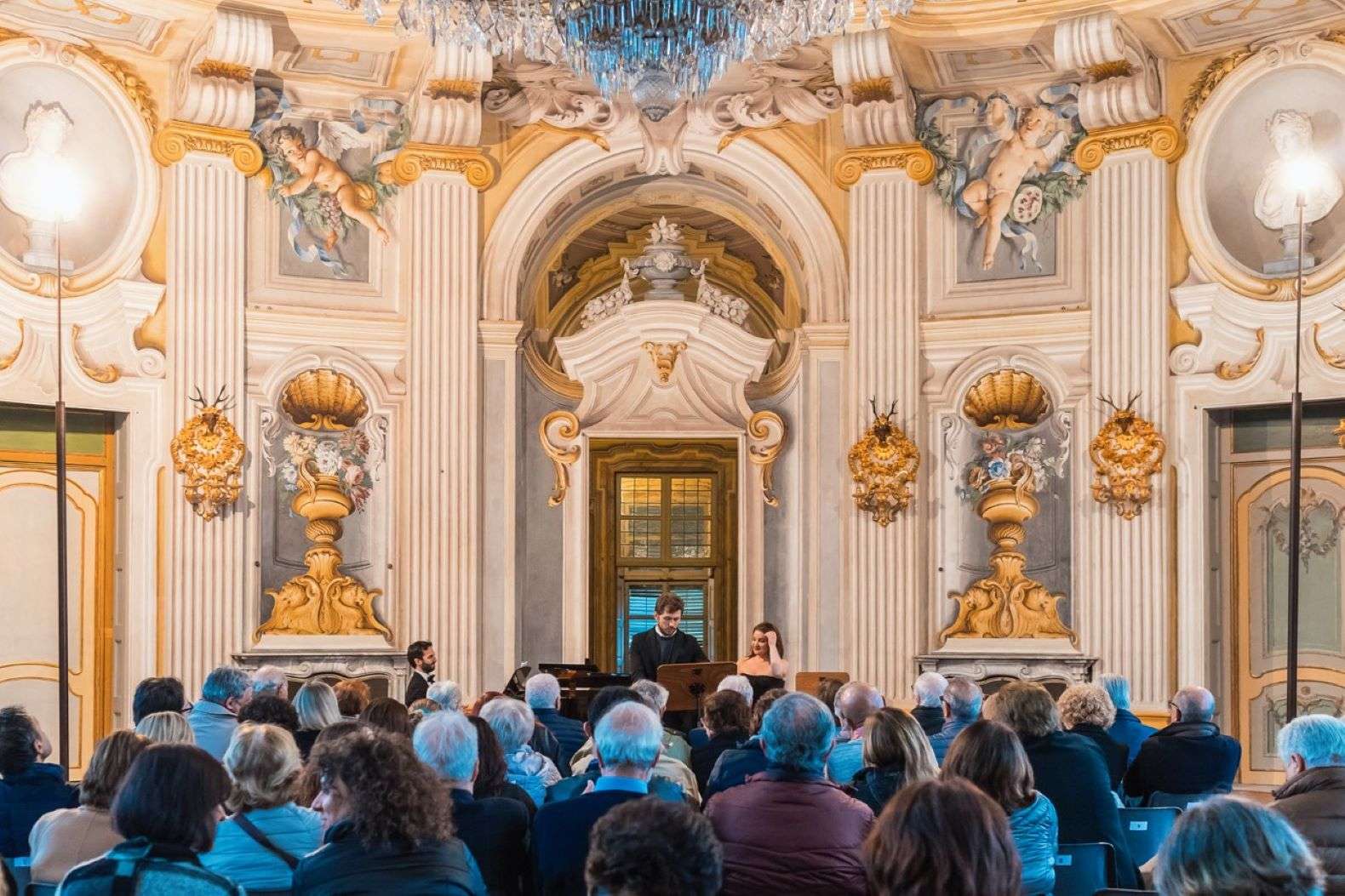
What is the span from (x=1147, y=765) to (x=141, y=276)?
743cm

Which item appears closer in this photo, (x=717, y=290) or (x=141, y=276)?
(x=141, y=276)

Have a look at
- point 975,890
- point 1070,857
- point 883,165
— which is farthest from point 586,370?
point 975,890

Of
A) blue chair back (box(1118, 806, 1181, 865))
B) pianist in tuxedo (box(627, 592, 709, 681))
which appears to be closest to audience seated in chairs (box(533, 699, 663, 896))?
blue chair back (box(1118, 806, 1181, 865))

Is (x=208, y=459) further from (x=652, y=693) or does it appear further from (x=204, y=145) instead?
(x=652, y=693)

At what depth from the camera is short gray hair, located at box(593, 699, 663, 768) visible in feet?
14.3

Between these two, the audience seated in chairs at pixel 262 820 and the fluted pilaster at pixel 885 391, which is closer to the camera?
the audience seated in chairs at pixel 262 820

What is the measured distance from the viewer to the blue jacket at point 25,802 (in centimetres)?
509

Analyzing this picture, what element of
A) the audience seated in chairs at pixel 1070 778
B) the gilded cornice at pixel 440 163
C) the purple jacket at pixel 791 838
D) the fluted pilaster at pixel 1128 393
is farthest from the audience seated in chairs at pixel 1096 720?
the gilded cornice at pixel 440 163

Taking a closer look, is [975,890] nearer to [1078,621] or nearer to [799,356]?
[1078,621]

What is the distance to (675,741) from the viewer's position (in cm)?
647

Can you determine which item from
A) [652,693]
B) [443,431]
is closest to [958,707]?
[652,693]

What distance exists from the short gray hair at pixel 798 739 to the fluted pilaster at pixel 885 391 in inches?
293

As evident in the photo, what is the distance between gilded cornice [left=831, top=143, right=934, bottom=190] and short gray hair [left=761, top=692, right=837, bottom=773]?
8.12 m

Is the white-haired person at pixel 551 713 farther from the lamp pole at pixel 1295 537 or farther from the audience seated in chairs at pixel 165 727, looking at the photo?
the lamp pole at pixel 1295 537
